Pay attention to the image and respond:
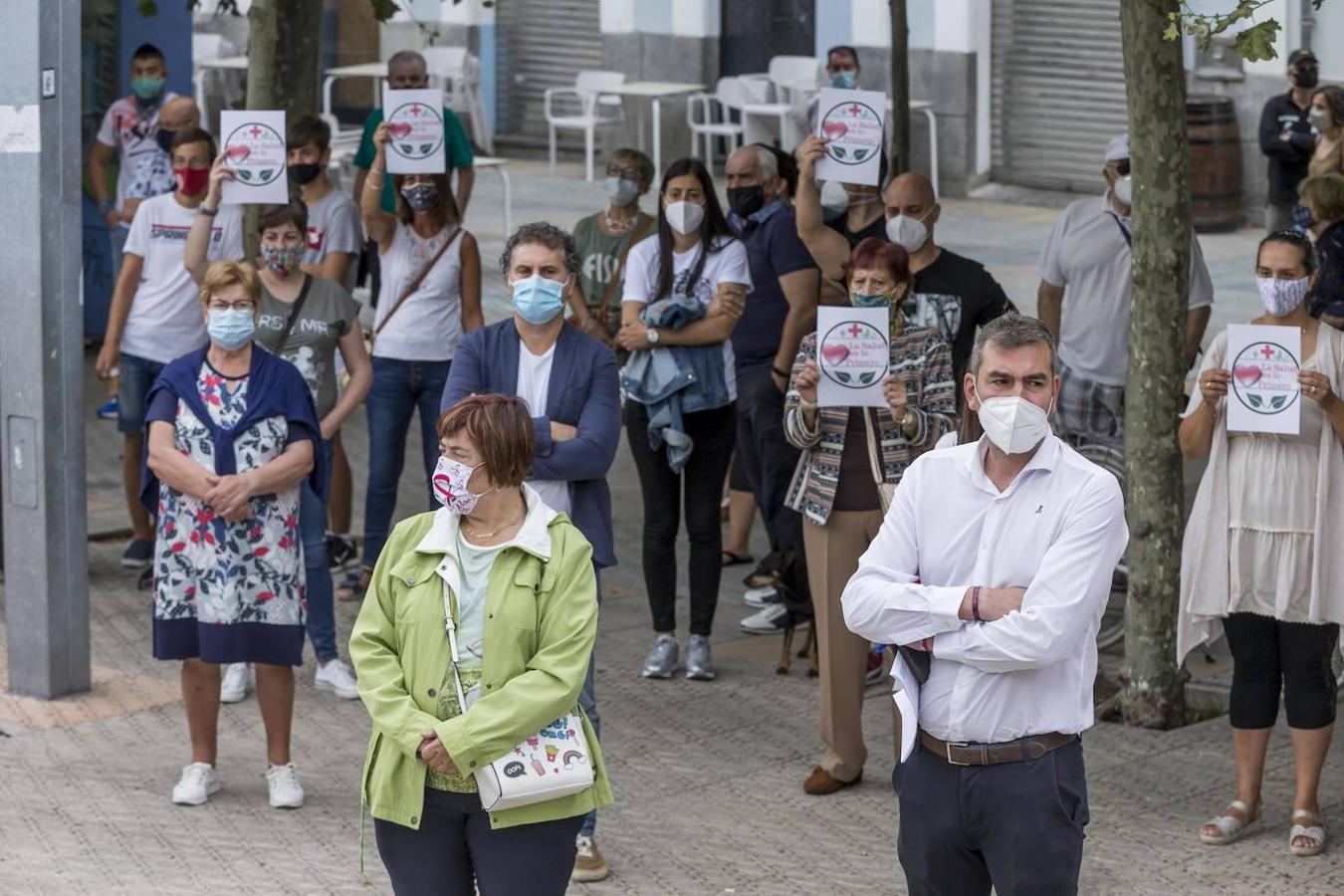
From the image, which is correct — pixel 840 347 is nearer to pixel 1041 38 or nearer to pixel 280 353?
pixel 280 353

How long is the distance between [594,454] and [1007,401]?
2.00 meters

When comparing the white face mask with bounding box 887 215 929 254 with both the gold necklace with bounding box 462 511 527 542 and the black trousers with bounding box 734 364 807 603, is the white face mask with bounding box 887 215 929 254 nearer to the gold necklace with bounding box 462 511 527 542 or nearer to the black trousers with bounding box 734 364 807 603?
the black trousers with bounding box 734 364 807 603

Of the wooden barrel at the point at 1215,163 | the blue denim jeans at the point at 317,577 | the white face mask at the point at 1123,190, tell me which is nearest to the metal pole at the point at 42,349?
the blue denim jeans at the point at 317,577

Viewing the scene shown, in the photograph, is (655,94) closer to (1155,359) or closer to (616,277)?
(616,277)

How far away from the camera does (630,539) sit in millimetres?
11109

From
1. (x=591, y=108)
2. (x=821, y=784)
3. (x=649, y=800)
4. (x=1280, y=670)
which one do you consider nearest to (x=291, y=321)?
(x=649, y=800)

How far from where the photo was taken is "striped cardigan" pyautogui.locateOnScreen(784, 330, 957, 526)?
276 inches

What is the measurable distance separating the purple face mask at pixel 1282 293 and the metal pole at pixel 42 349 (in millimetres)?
4390

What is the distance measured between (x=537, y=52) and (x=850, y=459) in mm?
20110

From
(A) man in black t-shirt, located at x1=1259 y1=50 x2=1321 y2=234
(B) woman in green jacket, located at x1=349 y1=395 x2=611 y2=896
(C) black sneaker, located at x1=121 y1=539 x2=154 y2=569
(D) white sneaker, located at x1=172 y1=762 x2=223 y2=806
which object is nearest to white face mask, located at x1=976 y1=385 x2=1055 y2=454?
(B) woman in green jacket, located at x1=349 y1=395 x2=611 y2=896

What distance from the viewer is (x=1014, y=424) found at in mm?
4594

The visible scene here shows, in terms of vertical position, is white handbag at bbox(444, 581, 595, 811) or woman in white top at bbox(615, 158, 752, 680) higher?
woman in white top at bbox(615, 158, 752, 680)

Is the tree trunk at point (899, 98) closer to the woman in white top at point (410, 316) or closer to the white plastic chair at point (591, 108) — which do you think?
the woman in white top at point (410, 316)

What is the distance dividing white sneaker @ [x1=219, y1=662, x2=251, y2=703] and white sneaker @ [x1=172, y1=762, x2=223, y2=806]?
1088 mm
